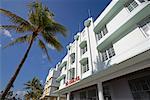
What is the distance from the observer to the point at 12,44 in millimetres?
10742

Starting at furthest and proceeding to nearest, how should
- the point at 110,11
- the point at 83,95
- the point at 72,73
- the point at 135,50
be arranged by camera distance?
the point at 72,73 < the point at 83,95 < the point at 110,11 < the point at 135,50

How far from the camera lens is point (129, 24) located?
1053cm

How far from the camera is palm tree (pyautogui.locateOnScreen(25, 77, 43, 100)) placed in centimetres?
3961

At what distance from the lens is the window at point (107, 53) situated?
1244cm

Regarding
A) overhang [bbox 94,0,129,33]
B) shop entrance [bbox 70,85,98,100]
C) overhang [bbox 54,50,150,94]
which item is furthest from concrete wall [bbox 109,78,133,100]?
overhang [bbox 94,0,129,33]

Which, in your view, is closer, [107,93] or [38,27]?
[38,27]

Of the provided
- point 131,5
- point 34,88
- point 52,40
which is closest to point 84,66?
point 52,40

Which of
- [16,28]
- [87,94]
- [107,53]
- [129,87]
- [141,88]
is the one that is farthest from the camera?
[87,94]

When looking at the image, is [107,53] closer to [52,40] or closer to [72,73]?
[52,40]

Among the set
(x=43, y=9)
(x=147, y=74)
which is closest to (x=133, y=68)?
(x=147, y=74)

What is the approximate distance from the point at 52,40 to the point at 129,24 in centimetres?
764

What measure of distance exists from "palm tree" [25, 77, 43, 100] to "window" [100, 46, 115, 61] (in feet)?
107

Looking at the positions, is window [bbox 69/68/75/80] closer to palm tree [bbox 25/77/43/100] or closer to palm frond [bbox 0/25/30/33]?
palm frond [bbox 0/25/30/33]

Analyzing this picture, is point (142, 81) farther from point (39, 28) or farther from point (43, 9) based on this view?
point (43, 9)
